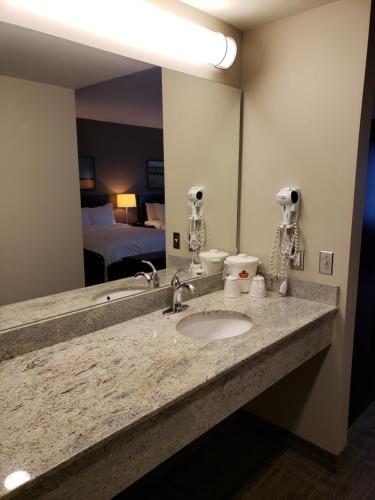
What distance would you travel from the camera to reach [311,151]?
1.74m

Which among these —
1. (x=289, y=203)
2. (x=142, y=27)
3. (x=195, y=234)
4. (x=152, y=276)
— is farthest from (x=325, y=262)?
(x=142, y=27)

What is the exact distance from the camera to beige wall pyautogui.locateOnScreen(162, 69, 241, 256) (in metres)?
1.83

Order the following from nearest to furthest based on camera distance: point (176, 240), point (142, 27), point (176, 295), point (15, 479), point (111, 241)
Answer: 1. point (15, 479)
2. point (142, 27)
3. point (111, 241)
4. point (176, 295)
5. point (176, 240)

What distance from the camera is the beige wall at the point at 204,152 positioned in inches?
72.1

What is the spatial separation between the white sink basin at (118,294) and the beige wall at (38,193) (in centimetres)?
10

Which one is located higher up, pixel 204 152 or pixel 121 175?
pixel 204 152

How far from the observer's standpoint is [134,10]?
1423mm

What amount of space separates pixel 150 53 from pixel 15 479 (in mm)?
1521

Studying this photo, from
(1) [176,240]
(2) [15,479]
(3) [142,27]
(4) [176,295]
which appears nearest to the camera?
(2) [15,479]

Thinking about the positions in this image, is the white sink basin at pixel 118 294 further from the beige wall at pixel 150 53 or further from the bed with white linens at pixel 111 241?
the beige wall at pixel 150 53

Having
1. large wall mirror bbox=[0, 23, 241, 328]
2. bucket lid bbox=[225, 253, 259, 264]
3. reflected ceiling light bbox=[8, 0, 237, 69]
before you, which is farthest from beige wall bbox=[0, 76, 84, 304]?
bucket lid bbox=[225, 253, 259, 264]

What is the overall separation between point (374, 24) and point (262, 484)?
213 centimetres

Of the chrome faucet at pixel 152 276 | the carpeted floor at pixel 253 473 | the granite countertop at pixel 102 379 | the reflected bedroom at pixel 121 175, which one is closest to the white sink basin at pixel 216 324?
the granite countertop at pixel 102 379

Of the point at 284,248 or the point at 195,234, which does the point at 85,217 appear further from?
the point at 284,248
